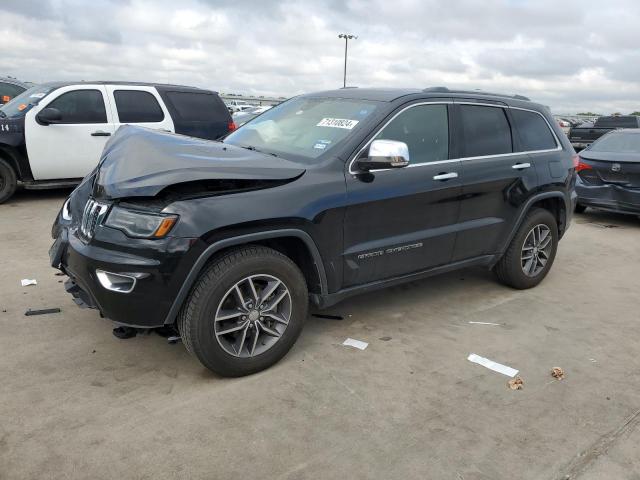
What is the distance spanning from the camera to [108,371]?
3336 millimetres

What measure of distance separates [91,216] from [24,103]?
590 centimetres

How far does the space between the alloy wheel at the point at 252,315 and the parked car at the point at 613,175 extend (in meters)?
6.38

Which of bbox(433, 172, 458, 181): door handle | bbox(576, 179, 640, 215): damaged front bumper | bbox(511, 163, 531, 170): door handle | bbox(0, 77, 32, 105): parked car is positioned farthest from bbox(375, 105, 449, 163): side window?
bbox(0, 77, 32, 105): parked car

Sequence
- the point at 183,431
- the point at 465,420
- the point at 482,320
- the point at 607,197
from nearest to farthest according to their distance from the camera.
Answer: the point at 183,431 → the point at 465,420 → the point at 482,320 → the point at 607,197

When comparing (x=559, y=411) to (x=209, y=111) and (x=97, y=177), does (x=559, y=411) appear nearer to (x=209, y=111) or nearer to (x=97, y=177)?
(x=97, y=177)

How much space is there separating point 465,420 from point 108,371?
217 cm

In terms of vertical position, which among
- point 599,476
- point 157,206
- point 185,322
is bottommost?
point 599,476

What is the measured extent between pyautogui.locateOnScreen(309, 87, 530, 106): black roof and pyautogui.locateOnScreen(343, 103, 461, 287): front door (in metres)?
0.13

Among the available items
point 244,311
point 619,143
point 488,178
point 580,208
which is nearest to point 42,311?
point 244,311

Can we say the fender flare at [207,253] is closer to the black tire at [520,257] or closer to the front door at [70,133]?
the black tire at [520,257]

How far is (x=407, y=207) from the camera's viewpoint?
380cm

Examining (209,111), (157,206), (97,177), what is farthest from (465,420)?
(209,111)

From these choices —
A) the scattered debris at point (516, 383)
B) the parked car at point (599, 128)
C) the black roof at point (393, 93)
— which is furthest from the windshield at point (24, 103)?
the parked car at point (599, 128)

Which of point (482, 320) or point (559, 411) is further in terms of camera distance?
point (482, 320)
